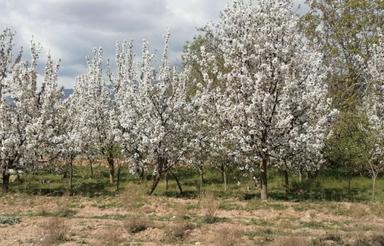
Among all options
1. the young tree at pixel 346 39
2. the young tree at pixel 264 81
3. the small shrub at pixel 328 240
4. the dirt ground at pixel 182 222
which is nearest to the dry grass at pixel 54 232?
the dirt ground at pixel 182 222


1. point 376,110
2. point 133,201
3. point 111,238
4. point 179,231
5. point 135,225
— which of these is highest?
point 376,110

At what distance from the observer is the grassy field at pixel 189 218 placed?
16.2 meters

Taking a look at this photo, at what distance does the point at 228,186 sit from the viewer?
1316 inches

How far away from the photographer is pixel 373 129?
29359mm

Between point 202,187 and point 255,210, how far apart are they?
11206 millimetres

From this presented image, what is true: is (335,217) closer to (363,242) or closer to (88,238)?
(363,242)

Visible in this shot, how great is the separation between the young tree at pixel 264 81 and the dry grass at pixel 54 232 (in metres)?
10.1

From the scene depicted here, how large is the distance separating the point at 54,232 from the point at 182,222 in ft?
14.4

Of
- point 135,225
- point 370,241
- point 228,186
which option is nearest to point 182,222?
point 135,225

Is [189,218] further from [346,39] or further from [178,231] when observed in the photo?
[346,39]

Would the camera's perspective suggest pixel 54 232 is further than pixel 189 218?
No

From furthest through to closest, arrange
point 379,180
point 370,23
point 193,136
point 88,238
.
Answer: point 370,23, point 379,180, point 193,136, point 88,238

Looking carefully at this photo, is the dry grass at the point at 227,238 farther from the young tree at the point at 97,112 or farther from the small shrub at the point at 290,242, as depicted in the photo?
the young tree at the point at 97,112

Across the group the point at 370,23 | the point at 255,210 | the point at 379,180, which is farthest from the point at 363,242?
the point at 370,23
